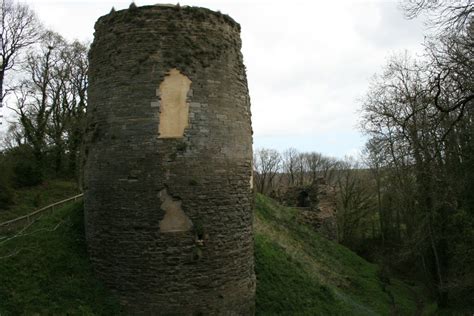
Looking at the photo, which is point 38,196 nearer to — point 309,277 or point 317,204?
point 317,204

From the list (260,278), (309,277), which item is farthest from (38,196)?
(309,277)

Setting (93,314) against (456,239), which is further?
(456,239)

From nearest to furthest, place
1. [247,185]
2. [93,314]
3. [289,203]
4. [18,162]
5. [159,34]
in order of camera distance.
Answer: [93,314], [159,34], [247,185], [18,162], [289,203]

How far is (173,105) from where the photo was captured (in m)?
7.77

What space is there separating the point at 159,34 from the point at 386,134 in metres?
12.2

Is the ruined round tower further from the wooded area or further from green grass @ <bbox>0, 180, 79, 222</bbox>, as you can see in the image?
green grass @ <bbox>0, 180, 79, 222</bbox>

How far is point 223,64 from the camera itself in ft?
27.2

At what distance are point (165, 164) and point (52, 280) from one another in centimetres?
329

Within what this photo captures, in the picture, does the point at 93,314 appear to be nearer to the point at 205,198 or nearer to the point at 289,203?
the point at 205,198

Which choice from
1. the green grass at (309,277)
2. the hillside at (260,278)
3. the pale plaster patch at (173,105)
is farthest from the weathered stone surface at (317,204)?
the pale plaster patch at (173,105)

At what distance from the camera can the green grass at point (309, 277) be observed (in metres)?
10.0

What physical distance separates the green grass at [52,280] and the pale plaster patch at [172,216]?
1.83 metres

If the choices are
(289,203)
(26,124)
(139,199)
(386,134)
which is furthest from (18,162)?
(386,134)

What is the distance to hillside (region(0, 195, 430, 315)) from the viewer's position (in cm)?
761
